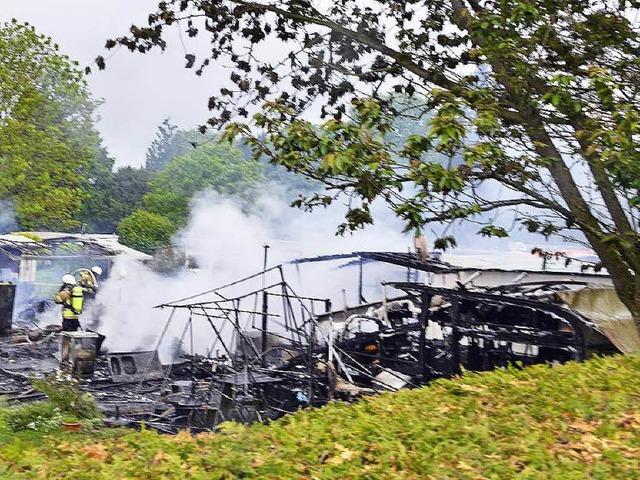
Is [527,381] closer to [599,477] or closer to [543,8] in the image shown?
[599,477]

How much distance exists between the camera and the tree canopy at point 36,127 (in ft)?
90.7

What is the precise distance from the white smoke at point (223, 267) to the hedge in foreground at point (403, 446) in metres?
15.4

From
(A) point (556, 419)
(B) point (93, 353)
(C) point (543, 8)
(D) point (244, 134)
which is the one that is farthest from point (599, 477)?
(B) point (93, 353)

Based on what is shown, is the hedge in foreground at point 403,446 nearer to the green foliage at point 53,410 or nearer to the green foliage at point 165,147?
the green foliage at point 53,410

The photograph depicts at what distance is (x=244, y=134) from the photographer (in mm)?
8055

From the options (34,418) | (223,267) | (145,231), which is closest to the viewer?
(34,418)

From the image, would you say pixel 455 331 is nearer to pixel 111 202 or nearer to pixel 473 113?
pixel 473 113

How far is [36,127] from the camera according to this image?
29.1 m

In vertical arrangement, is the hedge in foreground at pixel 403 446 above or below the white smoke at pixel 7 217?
below

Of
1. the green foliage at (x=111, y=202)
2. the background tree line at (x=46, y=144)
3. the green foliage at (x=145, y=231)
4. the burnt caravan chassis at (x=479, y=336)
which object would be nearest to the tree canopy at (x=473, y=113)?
the burnt caravan chassis at (x=479, y=336)

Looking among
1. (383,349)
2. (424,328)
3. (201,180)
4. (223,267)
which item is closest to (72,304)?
(383,349)

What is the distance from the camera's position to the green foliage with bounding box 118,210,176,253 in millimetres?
37719

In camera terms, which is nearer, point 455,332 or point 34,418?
point 455,332

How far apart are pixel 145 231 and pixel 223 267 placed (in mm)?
10545
